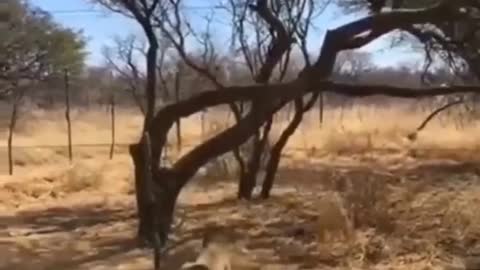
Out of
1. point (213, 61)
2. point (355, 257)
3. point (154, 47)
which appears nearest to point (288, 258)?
point (355, 257)

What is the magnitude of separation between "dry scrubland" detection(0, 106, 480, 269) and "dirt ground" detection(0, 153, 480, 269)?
0.02m

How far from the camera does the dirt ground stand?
12412 mm

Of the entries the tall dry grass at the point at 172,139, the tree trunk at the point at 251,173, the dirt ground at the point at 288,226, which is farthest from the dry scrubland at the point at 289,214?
the tree trunk at the point at 251,173

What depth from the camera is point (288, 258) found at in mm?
12719

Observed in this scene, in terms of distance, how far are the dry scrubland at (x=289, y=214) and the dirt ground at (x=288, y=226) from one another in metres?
0.02

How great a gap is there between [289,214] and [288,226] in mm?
1363

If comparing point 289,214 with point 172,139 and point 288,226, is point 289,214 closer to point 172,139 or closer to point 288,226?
point 288,226

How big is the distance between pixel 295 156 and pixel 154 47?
1309 cm

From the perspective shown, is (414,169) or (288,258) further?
(414,169)

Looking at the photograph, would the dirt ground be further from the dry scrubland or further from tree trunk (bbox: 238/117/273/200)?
tree trunk (bbox: 238/117/273/200)

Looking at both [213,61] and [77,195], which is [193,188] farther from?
[213,61]

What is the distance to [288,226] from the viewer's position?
15312mm

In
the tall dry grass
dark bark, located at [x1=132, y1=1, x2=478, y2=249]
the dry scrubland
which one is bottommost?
the tall dry grass

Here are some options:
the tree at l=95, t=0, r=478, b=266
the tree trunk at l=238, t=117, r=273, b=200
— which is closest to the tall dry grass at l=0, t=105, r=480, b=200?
the tree trunk at l=238, t=117, r=273, b=200
